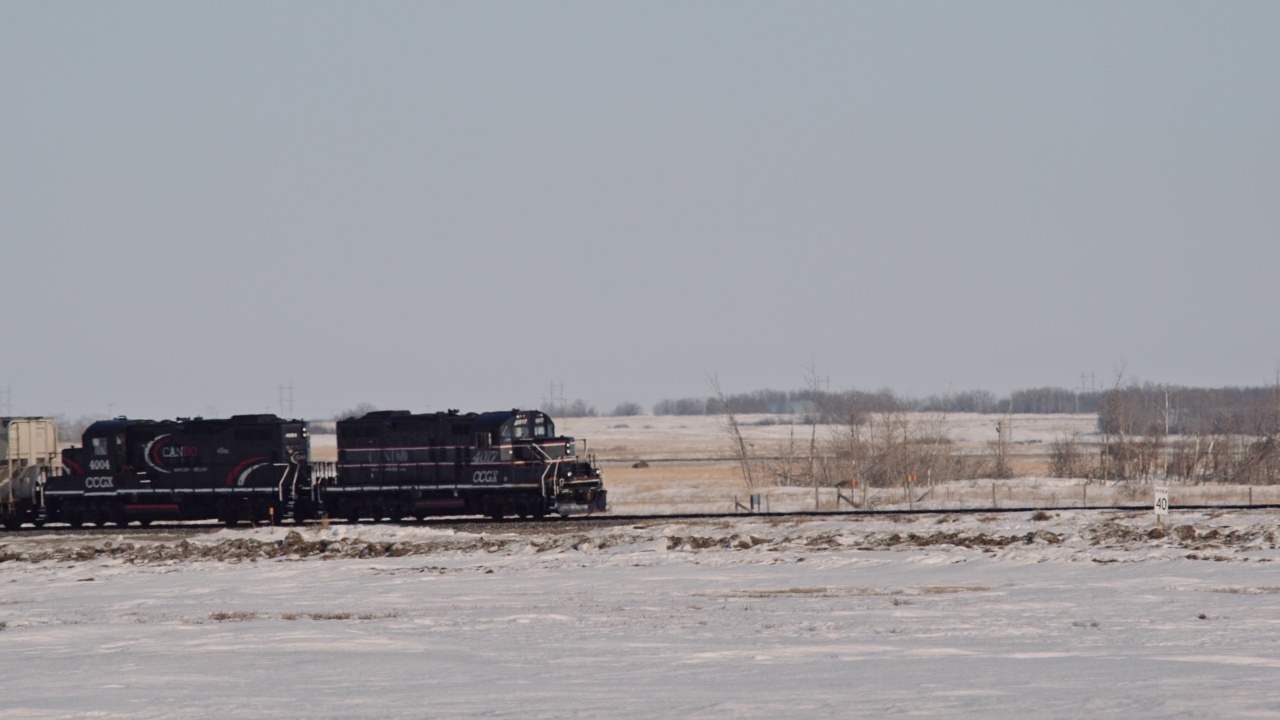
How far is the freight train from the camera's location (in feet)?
125

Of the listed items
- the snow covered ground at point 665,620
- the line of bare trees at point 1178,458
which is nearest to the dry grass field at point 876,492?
the line of bare trees at point 1178,458

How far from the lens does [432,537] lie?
3228cm

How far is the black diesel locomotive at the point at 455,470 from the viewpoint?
37.5 m

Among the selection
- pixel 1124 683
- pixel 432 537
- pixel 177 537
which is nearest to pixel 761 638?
pixel 1124 683

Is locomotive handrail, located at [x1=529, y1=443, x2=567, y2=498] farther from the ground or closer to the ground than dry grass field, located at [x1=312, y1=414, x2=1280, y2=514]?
farther from the ground

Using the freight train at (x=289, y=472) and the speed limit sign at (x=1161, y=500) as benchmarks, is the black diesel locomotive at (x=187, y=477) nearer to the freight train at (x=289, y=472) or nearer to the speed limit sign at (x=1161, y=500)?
the freight train at (x=289, y=472)

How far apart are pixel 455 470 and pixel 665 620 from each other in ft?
67.0

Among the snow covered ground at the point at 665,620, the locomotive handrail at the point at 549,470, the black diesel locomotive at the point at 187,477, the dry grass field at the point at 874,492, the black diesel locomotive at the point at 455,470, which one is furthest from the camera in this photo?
the dry grass field at the point at 874,492

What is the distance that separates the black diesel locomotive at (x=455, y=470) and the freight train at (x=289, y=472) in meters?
0.03

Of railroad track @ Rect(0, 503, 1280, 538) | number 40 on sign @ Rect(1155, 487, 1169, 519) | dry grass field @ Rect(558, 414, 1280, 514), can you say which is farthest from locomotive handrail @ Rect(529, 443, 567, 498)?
number 40 on sign @ Rect(1155, 487, 1169, 519)

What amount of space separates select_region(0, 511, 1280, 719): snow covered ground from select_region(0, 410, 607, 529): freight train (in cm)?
476

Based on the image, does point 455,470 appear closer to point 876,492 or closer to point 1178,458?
point 876,492

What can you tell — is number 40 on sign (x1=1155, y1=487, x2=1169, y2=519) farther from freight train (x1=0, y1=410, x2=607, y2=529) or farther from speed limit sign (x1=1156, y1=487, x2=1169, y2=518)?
freight train (x1=0, y1=410, x2=607, y2=529)

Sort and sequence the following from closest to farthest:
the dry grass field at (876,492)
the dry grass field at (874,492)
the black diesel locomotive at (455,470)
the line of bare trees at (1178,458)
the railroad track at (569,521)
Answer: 1. the railroad track at (569,521)
2. the black diesel locomotive at (455,470)
3. the dry grass field at (874,492)
4. the dry grass field at (876,492)
5. the line of bare trees at (1178,458)
